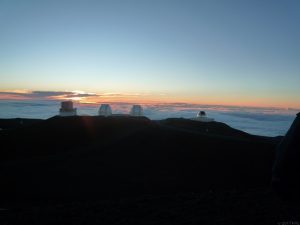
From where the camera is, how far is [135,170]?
18594 millimetres

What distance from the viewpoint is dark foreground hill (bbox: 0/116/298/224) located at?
37.3 ft

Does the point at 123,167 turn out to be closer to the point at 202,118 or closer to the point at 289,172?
the point at 289,172

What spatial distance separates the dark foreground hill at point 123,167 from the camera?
11375 mm

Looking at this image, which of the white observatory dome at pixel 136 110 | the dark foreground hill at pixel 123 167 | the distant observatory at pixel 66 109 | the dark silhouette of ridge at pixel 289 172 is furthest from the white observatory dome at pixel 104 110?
the dark silhouette of ridge at pixel 289 172

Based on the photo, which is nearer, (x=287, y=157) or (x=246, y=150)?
(x=287, y=157)

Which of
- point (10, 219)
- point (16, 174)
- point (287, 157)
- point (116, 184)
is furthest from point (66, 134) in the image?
Result: point (287, 157)

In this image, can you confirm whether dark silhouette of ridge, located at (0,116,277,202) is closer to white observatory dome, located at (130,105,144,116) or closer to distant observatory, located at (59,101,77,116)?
distant observatory, located at (59,101,77,116)

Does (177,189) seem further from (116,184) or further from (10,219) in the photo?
(10,219)

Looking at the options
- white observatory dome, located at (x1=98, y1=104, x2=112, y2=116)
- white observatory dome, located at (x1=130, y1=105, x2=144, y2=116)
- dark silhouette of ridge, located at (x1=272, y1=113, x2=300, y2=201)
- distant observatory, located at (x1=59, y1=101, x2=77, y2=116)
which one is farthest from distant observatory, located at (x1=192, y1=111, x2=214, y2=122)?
dark silhouette of ridge, located at (x1=272, y1=113, x2=300, y2=201)

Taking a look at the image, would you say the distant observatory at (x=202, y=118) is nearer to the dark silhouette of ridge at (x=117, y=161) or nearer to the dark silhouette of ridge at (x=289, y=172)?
the dark silhouette of ridge at (x=117, y=161)

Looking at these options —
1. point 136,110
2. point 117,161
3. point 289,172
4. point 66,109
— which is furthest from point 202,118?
point 289,172

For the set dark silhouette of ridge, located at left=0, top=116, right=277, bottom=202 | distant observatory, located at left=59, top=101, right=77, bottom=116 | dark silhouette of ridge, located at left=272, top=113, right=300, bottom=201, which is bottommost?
dark silhouette of ridge, located at left=0, top=116, right=277, bottom=202

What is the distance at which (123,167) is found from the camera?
19031 millimetres

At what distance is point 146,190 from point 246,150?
8383mm
